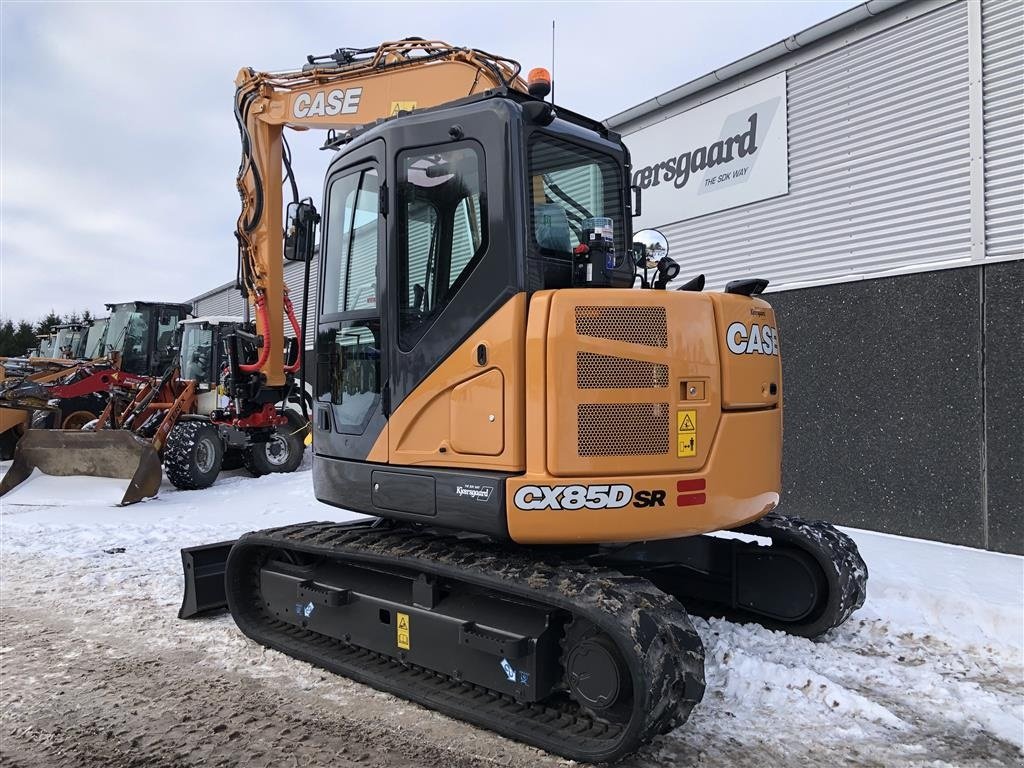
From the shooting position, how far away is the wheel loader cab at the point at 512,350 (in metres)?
3.36

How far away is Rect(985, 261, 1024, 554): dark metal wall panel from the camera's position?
20.3 feet

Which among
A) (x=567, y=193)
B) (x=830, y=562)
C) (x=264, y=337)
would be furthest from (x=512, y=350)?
(x=264, y=337)

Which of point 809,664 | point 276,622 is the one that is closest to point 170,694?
point 276,622

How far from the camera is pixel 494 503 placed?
345 centimetres

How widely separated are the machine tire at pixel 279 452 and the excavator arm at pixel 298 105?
503cm

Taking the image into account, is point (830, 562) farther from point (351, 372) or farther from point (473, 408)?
point (351, 372)

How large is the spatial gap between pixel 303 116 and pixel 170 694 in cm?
435

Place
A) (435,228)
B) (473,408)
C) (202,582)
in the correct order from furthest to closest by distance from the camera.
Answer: (202,582) < (435,228) < (473,408)

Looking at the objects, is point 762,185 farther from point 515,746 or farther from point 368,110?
point 515,746

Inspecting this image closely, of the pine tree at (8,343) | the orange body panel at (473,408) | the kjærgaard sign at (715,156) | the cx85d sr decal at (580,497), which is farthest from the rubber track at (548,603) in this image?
the pine tree at (8,343)

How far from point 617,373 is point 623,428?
25 centimetres

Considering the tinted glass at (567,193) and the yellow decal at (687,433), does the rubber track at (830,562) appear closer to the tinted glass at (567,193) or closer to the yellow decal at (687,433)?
the yellow decal at (687,433)

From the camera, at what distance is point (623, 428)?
3.38 meters

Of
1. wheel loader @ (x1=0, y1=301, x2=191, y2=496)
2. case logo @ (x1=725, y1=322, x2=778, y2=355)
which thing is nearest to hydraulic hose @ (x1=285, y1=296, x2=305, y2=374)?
case logo @ (x1=725, y1=322, x2=778, y2=355)
